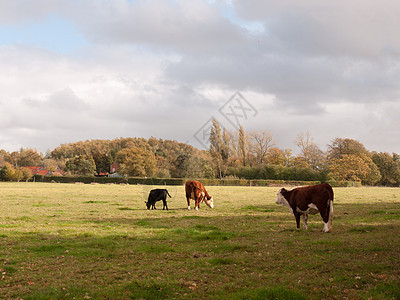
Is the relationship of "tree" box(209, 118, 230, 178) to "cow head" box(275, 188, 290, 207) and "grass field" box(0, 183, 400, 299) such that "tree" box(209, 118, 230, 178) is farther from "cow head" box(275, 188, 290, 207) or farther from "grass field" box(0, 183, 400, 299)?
"grass field" box(0, 183, 400, 299)

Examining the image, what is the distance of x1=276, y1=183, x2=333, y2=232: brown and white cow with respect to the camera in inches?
492

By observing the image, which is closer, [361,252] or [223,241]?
[361,252]

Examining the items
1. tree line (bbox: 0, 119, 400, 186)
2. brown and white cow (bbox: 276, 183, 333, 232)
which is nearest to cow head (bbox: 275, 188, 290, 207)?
brown and white cow (bbox: 276, 183, 333, 232)

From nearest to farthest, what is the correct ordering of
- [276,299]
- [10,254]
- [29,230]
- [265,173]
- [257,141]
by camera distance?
[276,299] → [10,254] → [29,230] → [265,173] → [257,141]

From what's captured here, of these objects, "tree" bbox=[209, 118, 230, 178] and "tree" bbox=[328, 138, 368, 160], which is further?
"tree" bbox=[328, 138, 368, 160]

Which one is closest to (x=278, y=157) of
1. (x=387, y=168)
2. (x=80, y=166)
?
(x=387, y=168)

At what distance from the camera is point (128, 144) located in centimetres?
13338

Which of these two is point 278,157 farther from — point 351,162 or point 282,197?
point 282,197

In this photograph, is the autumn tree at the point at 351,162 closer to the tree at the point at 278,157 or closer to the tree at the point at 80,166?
the tree at the point at 278,157

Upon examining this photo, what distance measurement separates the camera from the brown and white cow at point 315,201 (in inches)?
492

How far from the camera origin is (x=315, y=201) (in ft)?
41.8

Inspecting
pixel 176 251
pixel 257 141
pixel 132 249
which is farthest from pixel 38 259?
pixel 257 141

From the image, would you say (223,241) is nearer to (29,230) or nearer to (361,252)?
(361,252)

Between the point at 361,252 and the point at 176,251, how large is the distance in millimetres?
4890
